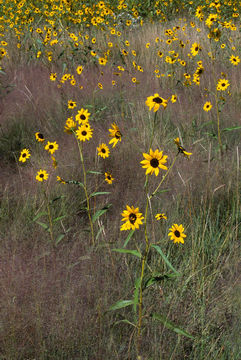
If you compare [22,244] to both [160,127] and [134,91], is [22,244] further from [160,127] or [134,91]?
[134,91]

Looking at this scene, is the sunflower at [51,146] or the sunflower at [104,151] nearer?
the sunflower at [104,151]

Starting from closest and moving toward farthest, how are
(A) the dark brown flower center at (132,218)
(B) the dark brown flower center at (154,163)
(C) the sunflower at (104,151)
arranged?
(B) the dark brown flower center at (154,163), (A) the dark brown flower center at (132,218), (C) the sunflower at (104,151)

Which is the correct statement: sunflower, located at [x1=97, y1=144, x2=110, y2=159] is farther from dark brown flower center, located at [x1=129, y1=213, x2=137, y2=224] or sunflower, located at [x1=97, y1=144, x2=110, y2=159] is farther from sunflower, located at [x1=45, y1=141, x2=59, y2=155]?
dark brown flower center, located at [x1=129, y1=213, x2=137, y2=224]

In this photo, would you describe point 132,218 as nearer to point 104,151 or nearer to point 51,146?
point 104,151

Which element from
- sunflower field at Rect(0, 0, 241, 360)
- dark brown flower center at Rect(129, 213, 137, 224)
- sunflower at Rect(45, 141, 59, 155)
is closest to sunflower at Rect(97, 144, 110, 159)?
sunflower field at Rect(0, 0, 241, 360)

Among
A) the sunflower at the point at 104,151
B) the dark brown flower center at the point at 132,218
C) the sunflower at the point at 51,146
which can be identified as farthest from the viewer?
the sunflower at the point at 51,146

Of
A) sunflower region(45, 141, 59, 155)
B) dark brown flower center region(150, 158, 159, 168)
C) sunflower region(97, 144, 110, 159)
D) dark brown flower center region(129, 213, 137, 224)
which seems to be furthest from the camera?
sunflower region(45, 141, 59, 155)

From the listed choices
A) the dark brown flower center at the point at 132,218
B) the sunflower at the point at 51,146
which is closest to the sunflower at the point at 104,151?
the sunflower at the point at 51,146

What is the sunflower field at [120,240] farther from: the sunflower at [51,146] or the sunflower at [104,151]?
the sunflower at [51,146]

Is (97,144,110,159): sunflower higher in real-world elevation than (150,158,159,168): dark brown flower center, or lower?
lower

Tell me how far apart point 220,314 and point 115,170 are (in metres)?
1.44

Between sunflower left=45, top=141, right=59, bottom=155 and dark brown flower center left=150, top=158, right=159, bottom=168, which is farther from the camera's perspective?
sunflower left=45, top=141, right=59, bottom=155

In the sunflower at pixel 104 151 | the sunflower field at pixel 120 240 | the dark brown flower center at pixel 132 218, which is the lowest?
the sunflower field at pixel 120 240

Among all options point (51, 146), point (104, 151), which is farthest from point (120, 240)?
point (51, 146)
